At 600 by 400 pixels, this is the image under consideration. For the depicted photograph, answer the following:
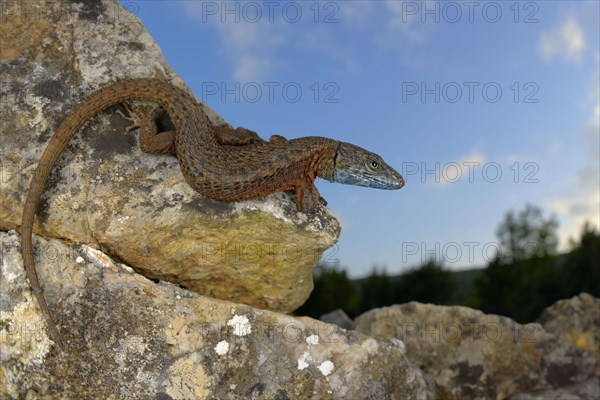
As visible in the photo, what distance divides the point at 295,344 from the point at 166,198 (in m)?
1.91

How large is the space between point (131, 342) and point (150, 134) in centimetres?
199

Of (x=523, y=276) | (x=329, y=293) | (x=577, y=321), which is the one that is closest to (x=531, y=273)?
(x=523, y=276)

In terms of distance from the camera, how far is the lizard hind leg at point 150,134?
5.72 m

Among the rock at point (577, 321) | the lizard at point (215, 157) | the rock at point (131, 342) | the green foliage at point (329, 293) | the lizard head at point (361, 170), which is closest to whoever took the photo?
the rock at point (131, 342)

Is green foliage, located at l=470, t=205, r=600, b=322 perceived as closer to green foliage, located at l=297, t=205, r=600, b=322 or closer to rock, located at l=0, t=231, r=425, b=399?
green foliage, located at l=297, t=205, r=600, b=322

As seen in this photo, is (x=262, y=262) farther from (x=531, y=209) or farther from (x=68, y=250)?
(x=531, y=209)

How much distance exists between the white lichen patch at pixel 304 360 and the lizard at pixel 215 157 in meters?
1.44

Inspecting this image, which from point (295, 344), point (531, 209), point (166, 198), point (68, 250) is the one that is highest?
point (531, 209)

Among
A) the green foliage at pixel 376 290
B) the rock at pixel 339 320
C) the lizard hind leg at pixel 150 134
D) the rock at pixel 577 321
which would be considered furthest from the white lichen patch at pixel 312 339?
the green foliage at pixel 376 290

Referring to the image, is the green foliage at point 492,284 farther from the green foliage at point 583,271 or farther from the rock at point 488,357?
the rock at point 488,357

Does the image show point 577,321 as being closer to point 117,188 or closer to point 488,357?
point 488,357

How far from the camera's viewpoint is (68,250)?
5.54m

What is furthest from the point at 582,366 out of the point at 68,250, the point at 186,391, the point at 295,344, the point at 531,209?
the point at 531,209

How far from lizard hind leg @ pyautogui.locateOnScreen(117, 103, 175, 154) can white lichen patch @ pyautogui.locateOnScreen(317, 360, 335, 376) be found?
258 cm
